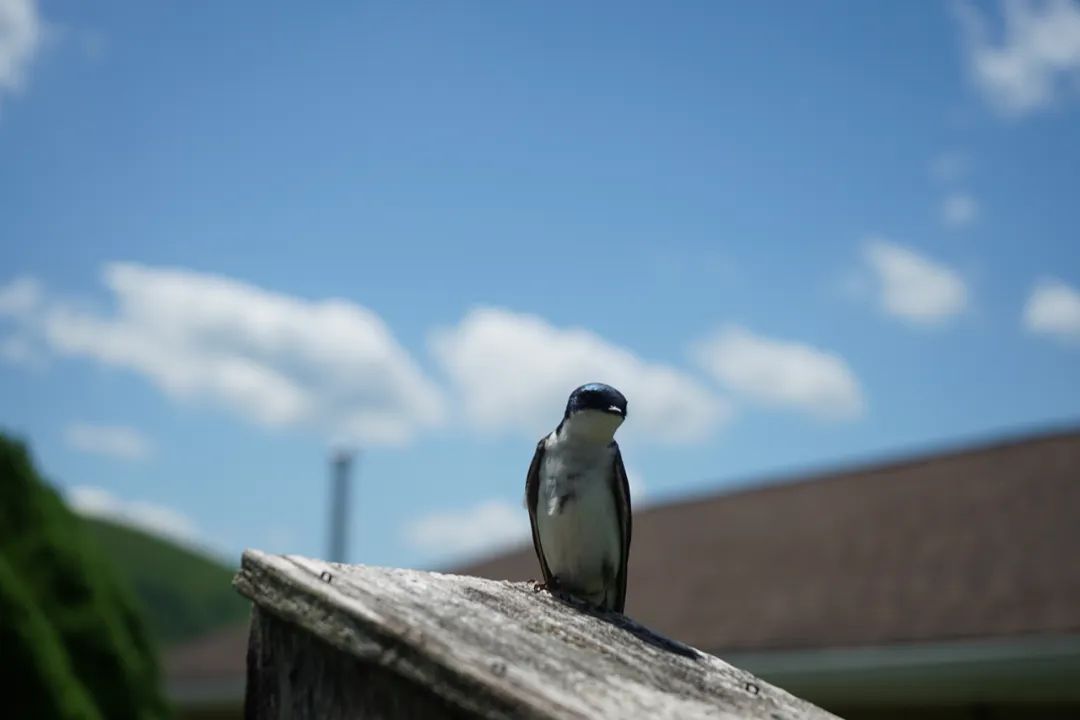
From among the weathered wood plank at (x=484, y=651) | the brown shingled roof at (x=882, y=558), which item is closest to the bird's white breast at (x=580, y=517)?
the weathered wood plank at (x=484, y=651)

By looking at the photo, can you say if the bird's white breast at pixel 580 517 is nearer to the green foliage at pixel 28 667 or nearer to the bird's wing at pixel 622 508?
the bird's wing at pixel 622 508

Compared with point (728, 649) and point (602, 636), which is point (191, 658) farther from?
point (602, 636)

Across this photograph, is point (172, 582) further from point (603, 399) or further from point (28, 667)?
point (603, 399)

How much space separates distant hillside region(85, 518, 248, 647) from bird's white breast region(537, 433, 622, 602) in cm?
3325

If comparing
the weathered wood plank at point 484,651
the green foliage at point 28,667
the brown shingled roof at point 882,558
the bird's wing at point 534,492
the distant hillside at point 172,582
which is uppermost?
the distant hillside at point 172,582

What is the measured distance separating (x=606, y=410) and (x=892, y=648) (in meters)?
6.67

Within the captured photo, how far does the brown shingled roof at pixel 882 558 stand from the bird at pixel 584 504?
6.22 m

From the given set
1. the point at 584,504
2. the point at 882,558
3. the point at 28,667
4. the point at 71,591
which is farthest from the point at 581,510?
the point at 882,558

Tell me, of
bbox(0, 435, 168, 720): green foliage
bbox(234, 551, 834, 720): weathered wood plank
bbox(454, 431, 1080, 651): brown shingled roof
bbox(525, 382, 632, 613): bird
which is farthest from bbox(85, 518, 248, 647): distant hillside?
bbox(234, 551, 834, 720): weathered wood plank

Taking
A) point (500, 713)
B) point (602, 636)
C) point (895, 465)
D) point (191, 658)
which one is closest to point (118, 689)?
point (602, 636)

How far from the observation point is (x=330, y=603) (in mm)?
2338

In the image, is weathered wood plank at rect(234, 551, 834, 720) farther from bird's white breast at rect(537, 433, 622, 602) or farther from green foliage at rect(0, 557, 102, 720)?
green foliage at rect(0, 557, 102, 720)

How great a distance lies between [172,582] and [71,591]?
3383cm

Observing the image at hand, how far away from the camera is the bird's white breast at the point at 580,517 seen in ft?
12.9
